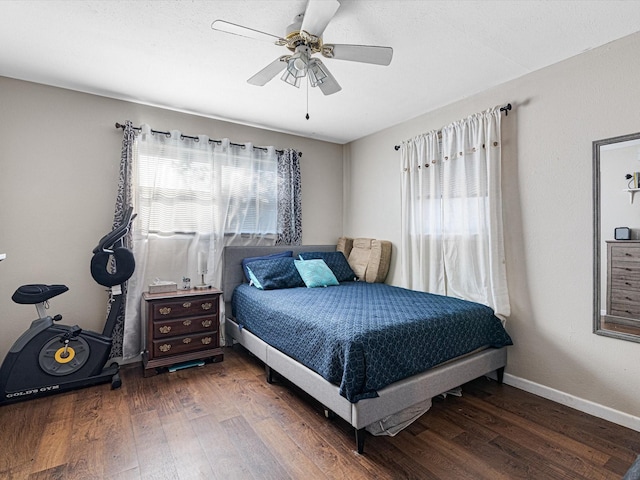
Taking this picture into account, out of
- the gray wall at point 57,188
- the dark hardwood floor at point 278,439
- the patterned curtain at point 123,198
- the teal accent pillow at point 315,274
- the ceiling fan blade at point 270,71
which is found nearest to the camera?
the dark hardwood floor at point 278,439

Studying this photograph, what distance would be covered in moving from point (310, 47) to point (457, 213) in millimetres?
2014

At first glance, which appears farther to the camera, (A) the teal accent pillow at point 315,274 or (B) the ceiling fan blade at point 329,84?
(A) the teal accent pillow at point 315,274

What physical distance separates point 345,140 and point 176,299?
9.86 ft

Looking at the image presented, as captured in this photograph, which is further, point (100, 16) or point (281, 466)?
point (100, 16)

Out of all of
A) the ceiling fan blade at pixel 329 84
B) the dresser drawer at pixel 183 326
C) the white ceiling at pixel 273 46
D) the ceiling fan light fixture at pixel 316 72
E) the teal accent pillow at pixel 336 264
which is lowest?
the dresser drawer at pixel 183 326

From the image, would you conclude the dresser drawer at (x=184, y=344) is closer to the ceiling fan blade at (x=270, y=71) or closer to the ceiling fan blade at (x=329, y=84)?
the ceiling fan blade at (x=270, y=71)

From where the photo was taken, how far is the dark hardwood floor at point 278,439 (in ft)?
5.70

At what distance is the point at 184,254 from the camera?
138 inches

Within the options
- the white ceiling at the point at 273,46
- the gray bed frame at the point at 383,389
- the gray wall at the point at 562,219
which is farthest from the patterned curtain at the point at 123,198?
the gray wall at the point at 562,219

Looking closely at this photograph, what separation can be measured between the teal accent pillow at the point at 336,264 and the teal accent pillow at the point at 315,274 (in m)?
0.18

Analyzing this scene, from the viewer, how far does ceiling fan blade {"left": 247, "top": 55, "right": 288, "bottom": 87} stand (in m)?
2.05

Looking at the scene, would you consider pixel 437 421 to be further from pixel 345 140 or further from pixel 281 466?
pixel 345 140

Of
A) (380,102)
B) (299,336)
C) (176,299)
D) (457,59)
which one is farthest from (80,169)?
(457,59)

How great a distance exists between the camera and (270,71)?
2.15m
